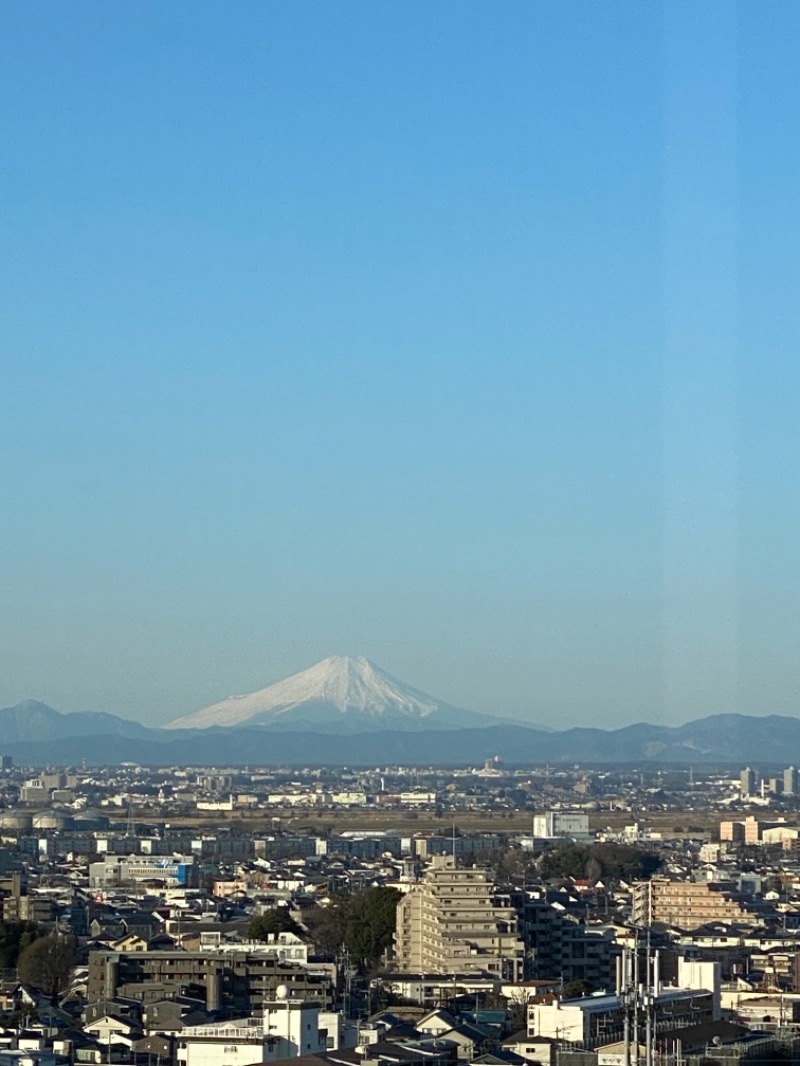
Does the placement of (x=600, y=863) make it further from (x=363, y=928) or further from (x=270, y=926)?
(x=270, y=926)

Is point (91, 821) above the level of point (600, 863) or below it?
above

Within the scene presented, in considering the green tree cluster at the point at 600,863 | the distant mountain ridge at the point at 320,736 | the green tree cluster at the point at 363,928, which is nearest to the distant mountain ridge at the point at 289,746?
the distant mountain ridge at the point at 320,736

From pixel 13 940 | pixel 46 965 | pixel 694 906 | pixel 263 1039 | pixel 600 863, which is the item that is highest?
pixel 600 863

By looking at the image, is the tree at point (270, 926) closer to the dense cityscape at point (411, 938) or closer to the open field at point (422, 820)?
the dense cityscape at point (411, 938)

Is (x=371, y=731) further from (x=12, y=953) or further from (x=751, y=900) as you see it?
(x=12, y=953)

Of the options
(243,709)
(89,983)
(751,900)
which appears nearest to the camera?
(89,983)

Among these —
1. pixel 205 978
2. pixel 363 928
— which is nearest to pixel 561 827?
pixel 363 928

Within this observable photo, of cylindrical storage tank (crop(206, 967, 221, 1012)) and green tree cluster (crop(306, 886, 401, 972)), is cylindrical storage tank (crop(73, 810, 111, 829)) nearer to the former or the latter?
green tree cluster (crop(306, 886, 401, 972))

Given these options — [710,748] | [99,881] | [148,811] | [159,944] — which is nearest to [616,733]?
[148,811]
